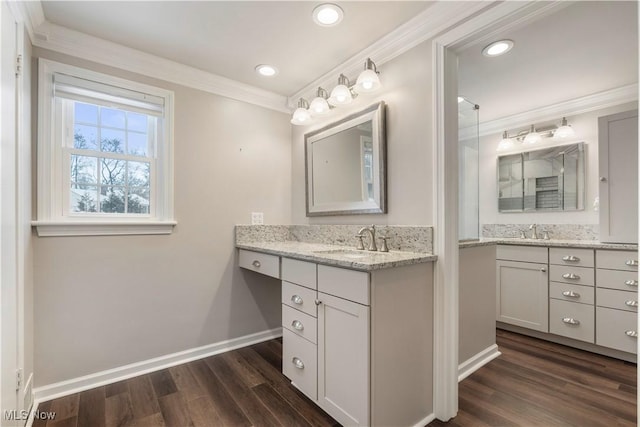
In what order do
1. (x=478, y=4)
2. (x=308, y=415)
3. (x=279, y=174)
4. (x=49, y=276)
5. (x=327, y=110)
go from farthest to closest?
(x=279, y=174)
(x=327, y=110)
(x=49, y=276)
(x=308, y=415)
(x=478, y=4)

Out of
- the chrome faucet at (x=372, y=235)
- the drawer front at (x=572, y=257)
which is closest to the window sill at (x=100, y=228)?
the chrome faucet at (x=372, y=235)

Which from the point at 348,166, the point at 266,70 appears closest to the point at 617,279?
the point at 348,166

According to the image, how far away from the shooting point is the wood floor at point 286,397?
63.3 inches

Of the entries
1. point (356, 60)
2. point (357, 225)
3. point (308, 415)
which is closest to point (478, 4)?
point (356, 60)

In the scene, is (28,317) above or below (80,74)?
below

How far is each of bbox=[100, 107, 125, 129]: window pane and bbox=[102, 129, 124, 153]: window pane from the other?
4 centimetres

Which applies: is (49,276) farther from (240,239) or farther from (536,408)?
(536,408)

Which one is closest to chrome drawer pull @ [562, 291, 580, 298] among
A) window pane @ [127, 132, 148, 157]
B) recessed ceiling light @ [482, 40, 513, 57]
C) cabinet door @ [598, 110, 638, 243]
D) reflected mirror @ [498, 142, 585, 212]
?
cabinet door @ [598, 110, 638, 243]

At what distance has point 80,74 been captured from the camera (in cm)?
192

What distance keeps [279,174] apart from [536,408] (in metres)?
2.48

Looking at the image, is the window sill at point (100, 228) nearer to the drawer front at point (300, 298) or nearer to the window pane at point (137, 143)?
the window pane at point (137, 143)

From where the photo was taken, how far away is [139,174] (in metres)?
2.20

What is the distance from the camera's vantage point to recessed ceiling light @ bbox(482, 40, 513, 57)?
1.92m

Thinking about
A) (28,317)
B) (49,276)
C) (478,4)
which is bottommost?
(28,317)
